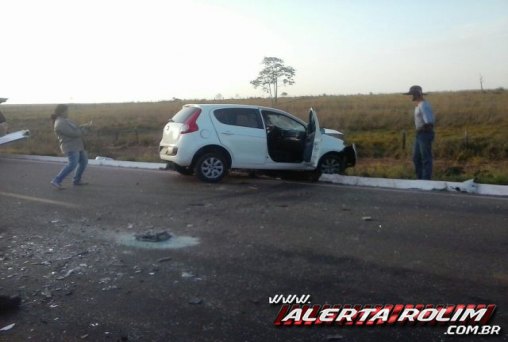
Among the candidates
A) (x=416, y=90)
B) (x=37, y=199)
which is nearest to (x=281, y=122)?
(x=416, y=90)

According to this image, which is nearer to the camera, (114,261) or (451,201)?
(114,261)

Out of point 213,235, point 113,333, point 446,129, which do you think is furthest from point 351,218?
point 446,129

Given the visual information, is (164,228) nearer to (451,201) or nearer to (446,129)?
(451,201)

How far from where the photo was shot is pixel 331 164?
10844mm

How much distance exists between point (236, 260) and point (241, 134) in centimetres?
521

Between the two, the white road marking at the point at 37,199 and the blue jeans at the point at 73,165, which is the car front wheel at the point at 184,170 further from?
the white road marking at the point at 37,199

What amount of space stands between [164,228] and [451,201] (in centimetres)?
442

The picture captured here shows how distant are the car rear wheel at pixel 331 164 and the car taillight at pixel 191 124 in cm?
259

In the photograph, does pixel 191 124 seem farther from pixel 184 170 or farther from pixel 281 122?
pixel 281 122

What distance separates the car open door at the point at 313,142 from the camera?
1014cm

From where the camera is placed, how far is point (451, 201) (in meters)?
8.28

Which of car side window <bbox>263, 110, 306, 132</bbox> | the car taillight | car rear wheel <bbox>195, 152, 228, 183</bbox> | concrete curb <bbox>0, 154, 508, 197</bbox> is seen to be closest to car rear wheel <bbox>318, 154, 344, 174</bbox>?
concrete curb <bbox>0, 154, 508, 197</bbox>

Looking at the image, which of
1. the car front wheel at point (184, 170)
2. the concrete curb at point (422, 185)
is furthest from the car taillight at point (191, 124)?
the concrete curb at point (422, 185)

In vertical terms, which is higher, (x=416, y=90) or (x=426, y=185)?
(x=416, y=90)
